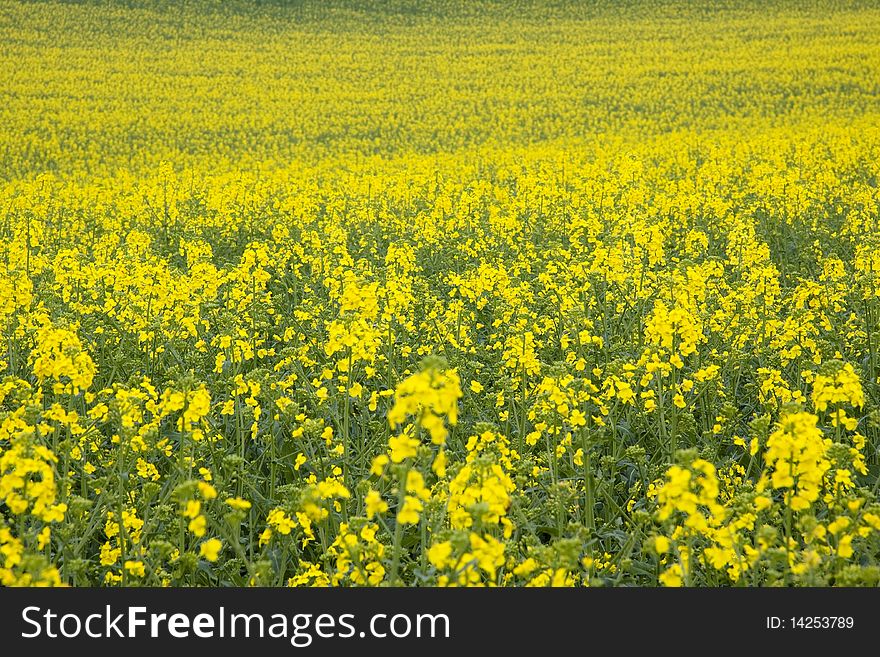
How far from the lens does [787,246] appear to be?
27.9 ft

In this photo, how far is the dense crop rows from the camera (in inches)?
114

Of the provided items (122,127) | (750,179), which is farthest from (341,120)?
(750,179)

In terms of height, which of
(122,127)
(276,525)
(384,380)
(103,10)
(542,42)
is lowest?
(276,525)

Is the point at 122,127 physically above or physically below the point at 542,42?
below

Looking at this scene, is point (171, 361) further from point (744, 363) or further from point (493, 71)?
point (493, 71)

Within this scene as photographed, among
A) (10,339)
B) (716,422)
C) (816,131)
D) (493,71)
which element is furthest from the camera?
(493,71)

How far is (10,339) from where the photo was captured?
16.3ft

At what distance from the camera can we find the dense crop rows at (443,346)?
2895 millimetres

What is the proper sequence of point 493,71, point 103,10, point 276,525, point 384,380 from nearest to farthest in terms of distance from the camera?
point 276,525 → point 384,380 → point 493,71 → point 103,10

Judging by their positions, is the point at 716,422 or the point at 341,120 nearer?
the point at 716,422

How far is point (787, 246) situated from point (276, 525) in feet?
22.5

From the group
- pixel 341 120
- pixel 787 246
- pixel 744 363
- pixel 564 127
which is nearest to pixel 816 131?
pixel 564 127

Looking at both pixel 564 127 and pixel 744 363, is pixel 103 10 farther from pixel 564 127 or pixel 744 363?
pixel 744 363

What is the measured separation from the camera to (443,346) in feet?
17.5
